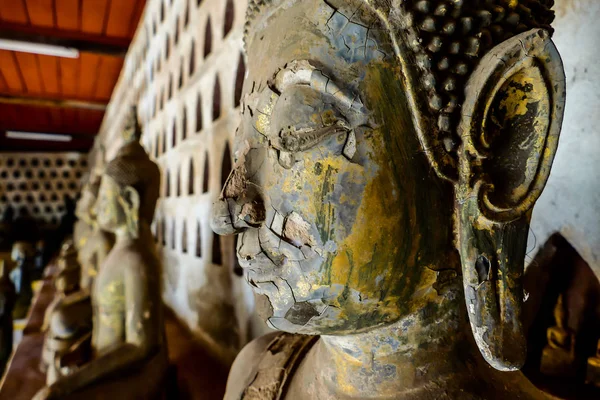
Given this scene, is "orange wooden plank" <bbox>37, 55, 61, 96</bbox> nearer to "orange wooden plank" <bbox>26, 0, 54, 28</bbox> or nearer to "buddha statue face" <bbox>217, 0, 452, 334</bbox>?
"orange wooden plank" <bbox>26, 0, 54, 28</bbox>

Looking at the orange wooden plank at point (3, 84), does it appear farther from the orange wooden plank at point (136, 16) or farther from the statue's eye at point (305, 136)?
the statue's eye at point (305, 136)

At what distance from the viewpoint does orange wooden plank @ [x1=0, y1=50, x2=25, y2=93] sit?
407 cm

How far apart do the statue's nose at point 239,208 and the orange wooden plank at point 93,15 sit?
3.08 metres

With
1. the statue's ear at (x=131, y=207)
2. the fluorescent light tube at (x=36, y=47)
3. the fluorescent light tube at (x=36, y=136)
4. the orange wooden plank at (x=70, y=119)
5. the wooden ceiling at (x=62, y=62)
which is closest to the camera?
the statue's ear at (x=131, y=207)

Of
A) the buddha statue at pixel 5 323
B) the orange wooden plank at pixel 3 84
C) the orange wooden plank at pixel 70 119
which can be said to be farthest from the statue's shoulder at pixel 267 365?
the orange wooden plank at pixel 70 119

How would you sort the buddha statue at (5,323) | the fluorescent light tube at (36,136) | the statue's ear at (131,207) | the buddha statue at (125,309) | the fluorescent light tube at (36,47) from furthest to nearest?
the fluorescent light tube at (36,136) < the fluorescent light tube at (36,47) < the buddha statue at (5,323) < the statue's ear at (131,207) < the buddha statue at (125,309)

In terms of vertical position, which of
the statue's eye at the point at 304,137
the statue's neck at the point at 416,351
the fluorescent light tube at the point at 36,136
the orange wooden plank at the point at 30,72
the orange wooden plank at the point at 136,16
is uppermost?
the orange wooden plank at the point at 136,16

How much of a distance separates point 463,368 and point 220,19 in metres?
1.71

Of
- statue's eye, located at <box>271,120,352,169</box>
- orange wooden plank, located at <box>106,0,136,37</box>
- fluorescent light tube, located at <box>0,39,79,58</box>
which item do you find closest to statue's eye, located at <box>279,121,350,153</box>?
statue's eye, located at <box>271,120,352,169</box>

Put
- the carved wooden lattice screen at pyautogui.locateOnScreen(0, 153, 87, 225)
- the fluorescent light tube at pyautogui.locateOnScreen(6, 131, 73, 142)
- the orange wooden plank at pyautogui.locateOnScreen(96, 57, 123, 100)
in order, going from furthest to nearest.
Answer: the carved wooden lattice screen at pyautogui.locateOnScreen(0, 153, 87, 225) → the fluorescent light tube at pyautogui.locateOnScreen(6, 131, 73, 142) → the orange wooden plank at pyautogui.locateOnScreen(96, 57, 123, 100)

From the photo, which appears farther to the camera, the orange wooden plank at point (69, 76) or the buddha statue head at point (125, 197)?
the orange wooden plank at point (69, 76)

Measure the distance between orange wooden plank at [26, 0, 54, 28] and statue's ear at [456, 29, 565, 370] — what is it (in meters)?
3.41

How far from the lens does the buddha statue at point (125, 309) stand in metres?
1.26

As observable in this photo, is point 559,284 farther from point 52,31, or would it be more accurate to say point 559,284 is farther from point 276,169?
point 52,31
